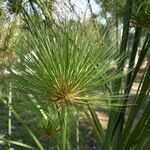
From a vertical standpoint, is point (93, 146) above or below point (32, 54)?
below

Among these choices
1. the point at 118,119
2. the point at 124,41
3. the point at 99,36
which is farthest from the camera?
the point at 118,119

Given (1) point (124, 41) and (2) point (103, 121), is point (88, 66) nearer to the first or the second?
(1) point (124, 41)

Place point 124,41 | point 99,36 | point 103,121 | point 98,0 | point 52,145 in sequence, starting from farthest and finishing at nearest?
point 103,121 < point 52,145 < point 98,0 < point 124,41 < point 99,36

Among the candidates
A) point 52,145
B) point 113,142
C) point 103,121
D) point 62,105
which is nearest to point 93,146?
point 52,145

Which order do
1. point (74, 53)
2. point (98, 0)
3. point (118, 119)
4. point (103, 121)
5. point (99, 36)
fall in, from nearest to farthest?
point (74, 53) < point (99, 36) < point (98, 0) < point (118, 119) < point (103, 121)

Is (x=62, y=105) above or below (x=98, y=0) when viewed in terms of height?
below

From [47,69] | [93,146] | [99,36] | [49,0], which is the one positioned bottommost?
[93,146]

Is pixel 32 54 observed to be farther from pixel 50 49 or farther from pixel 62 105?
pixel 62 105

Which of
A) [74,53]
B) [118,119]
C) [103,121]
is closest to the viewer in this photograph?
[74,53]

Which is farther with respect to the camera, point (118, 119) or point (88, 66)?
point (118, 119)

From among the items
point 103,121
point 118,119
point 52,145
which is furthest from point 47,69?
point 103,121
